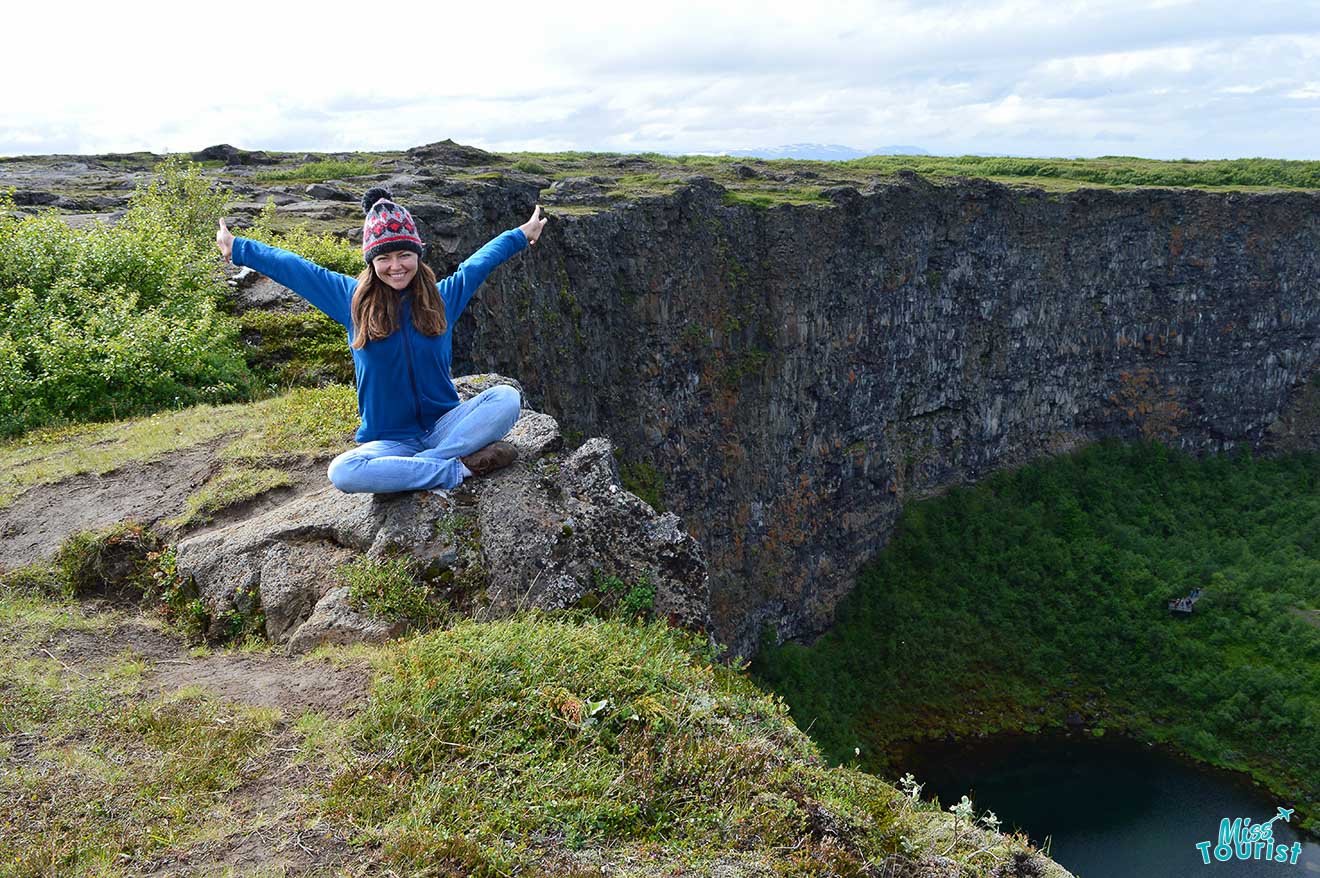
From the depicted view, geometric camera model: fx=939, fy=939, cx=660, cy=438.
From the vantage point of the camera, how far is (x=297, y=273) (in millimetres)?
7582

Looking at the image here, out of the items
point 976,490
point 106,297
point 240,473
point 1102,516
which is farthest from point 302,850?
point 1102,516

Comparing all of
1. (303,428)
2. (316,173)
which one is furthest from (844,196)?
(303,428)

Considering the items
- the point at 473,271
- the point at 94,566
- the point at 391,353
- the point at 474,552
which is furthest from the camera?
the point at 473,271

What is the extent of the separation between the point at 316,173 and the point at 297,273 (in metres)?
28.2

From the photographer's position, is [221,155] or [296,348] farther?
[221,155]

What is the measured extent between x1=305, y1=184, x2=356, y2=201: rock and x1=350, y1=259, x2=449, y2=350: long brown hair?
66.7ft

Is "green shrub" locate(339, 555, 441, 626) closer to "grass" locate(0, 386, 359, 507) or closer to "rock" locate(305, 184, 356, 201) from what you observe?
"grass" locate(0, 386, 359, 507)

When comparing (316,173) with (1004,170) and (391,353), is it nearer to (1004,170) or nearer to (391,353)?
(391,353)

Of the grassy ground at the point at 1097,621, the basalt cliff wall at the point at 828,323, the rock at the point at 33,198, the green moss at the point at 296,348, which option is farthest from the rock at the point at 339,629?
the grassy ground at the point at 1097,621

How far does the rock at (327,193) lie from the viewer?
26109mm

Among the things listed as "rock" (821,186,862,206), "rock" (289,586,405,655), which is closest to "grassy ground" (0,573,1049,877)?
"rock" (289,586,405,655)

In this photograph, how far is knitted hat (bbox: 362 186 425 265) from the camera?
7.18 m

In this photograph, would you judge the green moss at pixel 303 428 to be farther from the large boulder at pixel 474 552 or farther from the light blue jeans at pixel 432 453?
the light blue jeans at pixel 432 453

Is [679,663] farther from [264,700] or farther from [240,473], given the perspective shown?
[240,473]
